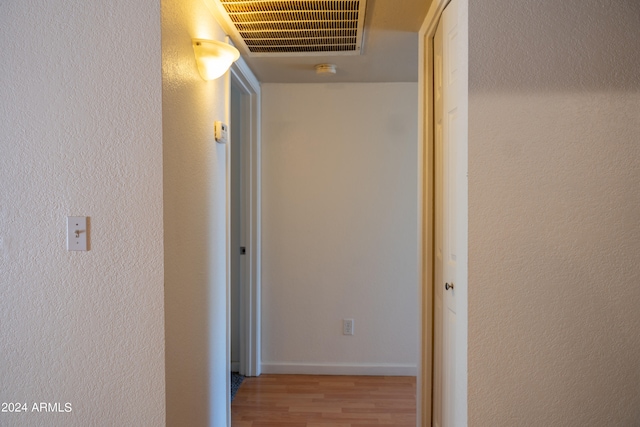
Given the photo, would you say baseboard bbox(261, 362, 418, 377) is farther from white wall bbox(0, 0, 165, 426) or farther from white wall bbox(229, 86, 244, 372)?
white wall bbox(0, 0, 165, 426)

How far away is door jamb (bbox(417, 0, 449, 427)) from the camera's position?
2312mm

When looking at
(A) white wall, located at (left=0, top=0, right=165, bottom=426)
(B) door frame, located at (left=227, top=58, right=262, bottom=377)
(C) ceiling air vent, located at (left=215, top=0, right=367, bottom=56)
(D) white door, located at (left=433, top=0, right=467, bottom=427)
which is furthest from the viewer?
(B) door frame, located at (left=227, top=58, right=262, bottom=377)

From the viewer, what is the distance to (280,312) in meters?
3.48

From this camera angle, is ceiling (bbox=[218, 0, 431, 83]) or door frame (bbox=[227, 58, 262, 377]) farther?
door frame (bbox=[227, 58, 262, 377])

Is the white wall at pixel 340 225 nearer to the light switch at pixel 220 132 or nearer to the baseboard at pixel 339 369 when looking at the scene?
the baseboard at pixel 339 369

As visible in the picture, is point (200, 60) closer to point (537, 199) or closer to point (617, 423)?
point (537, 199)

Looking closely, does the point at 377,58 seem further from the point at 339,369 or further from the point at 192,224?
the point at 339,369

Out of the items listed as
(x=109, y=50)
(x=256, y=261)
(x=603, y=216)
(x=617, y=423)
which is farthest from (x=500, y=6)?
(x=256, y=261)

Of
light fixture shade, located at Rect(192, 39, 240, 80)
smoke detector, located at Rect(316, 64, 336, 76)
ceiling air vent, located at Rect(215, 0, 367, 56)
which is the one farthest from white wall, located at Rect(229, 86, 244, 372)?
light fixture shade, located at Rect(192, 39, 240, 80)

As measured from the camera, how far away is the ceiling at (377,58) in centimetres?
215

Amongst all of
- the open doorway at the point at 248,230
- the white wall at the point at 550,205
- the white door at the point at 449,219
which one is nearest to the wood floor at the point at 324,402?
the open doorway at the point at 248,230

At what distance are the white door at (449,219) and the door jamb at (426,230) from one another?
4 cm

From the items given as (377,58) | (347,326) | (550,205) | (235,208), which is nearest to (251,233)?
(235,208)

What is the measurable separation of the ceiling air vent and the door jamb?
0.37 m
